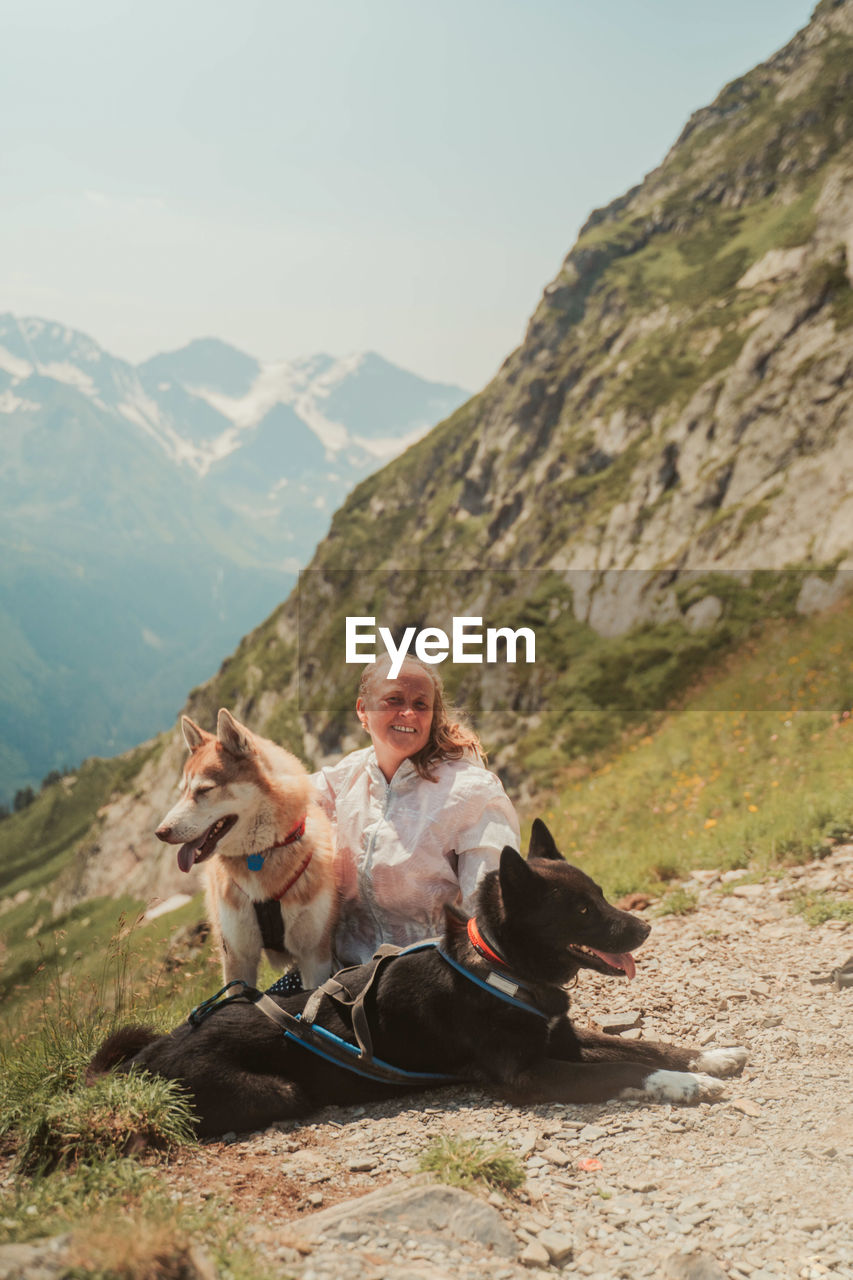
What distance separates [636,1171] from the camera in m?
4.39

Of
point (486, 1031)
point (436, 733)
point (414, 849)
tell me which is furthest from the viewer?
point (436, 733)

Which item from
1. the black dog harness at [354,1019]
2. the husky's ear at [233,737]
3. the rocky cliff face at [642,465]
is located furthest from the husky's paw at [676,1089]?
the rocky cliff face at [642,465]

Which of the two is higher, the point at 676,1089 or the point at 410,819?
the point at 410,819

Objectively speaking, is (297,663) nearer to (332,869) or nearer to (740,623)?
(740,623)

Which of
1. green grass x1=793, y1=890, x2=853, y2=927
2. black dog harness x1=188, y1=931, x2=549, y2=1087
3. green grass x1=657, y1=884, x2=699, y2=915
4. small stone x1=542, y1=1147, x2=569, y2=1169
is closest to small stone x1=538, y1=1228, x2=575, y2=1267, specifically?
small stone x1=542, y1=1147, x2=569, y2=1169

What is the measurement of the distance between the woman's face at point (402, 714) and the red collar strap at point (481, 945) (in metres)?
1.62

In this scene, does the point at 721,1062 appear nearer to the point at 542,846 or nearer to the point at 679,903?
the point at 542,846

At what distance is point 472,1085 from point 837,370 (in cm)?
4760

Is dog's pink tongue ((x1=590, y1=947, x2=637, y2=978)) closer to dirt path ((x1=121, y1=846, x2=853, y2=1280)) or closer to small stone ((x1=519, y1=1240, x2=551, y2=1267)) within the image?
dirt path ((x1=121, y1=846, x2=853, y2=1280))

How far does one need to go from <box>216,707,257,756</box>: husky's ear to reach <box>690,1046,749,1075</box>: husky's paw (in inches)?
152

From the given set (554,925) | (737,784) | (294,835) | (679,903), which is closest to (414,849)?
(294,835)

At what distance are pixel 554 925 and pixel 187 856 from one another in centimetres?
263

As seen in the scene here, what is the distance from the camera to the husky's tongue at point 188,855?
221 inches

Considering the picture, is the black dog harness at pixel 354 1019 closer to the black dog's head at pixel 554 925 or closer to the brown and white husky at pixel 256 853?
the black dog's head at pixel 554 925
